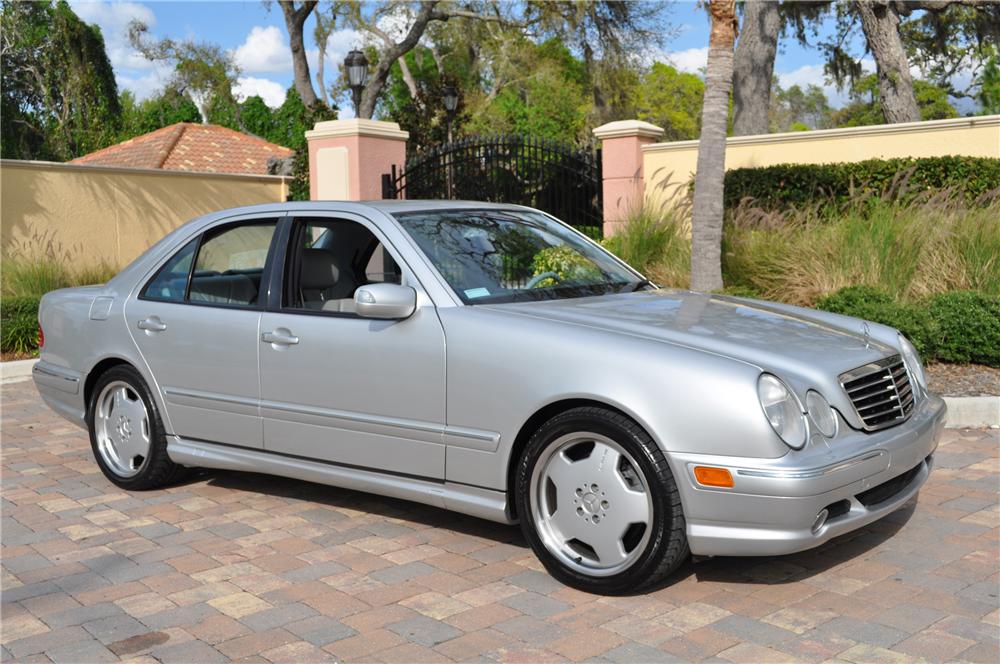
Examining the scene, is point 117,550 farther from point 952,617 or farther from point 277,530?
point 952,617

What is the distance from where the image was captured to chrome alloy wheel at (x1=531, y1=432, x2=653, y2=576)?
4203 millimetres

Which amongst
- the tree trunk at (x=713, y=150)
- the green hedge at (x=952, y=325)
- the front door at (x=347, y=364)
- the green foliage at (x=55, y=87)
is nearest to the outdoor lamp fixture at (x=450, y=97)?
the tree trunk at (x=713, y=150)

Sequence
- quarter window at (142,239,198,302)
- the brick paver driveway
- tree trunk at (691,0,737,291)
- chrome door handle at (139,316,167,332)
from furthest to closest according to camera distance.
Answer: tree trunk at (691,0,737,291)
quarter window at (142,239,198,302)
chrome door handle at (139,316,167,332)
the brick paver driveway

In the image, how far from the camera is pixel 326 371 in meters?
5.11

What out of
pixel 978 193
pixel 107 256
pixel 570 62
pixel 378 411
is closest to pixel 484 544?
pixel 378 411

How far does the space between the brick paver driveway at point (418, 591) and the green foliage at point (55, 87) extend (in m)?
40.5

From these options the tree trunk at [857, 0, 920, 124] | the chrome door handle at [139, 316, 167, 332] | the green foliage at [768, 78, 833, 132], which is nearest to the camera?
the chrome door handle at [139, 316, 167, 332]

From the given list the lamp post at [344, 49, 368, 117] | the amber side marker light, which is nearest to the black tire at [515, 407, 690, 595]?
the amber side marker light

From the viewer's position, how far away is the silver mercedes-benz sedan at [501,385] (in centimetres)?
402

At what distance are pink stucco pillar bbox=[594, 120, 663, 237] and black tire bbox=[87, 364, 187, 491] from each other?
1002 cm

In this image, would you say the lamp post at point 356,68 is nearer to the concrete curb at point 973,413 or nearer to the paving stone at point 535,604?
the concrete curb at point 973,413

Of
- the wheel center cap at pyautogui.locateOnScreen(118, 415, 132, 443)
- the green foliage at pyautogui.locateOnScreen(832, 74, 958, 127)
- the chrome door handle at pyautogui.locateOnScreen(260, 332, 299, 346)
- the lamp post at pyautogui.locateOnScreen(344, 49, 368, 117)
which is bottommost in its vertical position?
the wheel center cap at pyautogui.locateOnScreen(118, 415, 132, 443)

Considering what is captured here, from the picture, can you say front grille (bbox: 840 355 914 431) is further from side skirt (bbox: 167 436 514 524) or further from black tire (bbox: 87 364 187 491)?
black tire (bbox: 87 364 187 491)

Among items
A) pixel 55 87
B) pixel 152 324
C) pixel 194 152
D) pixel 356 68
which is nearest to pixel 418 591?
pixel 152 324
